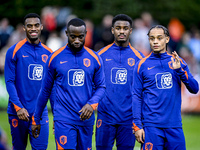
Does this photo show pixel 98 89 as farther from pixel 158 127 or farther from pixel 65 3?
pixel 65 3

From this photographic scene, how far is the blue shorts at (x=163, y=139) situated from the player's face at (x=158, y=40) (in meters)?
1.20

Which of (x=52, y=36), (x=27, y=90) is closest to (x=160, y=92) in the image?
(x=27, y=90)

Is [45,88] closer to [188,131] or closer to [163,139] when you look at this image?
[163,139]

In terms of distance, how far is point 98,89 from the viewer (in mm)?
7602

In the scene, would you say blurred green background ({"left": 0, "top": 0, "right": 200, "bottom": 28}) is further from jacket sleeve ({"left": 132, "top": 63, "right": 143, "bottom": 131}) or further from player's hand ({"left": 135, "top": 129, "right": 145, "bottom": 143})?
player's hand ({"left": 135, "top": 129, "right": 145, "bottom": 143})

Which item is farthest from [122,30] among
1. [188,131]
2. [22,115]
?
[188,131]

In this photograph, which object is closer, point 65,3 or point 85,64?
point 85,64

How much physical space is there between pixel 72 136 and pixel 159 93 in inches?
55.8

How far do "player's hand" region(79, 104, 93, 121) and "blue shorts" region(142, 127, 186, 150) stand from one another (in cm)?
88

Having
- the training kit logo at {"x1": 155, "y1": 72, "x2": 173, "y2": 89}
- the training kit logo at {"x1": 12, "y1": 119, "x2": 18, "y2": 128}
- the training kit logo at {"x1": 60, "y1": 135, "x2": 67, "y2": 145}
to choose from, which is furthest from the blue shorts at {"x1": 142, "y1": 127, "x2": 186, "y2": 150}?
the training kit logo at {"x1": 12, "y1": 119, "x2": 18, "y2": 128}

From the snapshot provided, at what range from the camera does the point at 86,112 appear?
7289 mm

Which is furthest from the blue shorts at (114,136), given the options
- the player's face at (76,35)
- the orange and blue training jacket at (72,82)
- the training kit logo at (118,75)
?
the player's face at (76,35)

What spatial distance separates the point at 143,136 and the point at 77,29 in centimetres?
183

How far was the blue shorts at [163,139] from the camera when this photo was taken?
24.1ft
